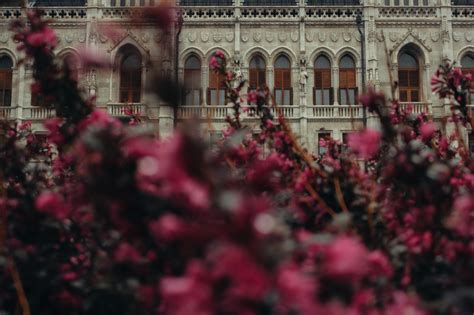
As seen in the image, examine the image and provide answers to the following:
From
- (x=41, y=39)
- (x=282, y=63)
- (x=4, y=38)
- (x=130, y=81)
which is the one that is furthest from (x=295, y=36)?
(x=41, y=39)

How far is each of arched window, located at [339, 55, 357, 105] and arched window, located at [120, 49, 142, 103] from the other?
997 centimetres

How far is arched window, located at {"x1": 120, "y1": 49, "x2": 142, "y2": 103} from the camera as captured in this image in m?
24.6

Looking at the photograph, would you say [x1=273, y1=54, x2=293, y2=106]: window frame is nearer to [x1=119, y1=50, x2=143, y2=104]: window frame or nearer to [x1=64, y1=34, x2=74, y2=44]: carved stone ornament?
[x1=119, y1=50, x2=143, y2=104]: window frame

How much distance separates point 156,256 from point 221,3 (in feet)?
78.8

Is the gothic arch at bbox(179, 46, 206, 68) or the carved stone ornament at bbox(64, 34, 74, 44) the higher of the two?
the carved stone ornament at bbox(64, 34, 74, 44)

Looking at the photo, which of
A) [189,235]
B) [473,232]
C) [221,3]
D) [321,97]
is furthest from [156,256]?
[221,3]

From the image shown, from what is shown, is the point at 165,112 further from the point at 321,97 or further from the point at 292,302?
the point at 292,302

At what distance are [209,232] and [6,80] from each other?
25291mm

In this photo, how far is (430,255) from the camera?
4.25m

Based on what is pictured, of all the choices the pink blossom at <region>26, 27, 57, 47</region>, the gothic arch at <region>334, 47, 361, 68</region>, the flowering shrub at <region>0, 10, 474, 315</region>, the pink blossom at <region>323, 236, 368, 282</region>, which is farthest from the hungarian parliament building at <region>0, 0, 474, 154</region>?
the pink blossom at <region>323, 236, 368, 282</region>

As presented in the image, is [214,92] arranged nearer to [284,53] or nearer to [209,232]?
[284,53]

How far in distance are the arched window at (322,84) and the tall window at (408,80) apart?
11.5 ft

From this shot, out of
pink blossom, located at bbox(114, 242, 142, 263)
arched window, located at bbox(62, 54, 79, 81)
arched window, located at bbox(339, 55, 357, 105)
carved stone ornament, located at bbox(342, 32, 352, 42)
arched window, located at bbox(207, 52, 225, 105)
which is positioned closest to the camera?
pink blossom, located at bbox(114, 242, 142, 263)

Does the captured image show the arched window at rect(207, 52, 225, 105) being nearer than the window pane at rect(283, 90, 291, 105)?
No
